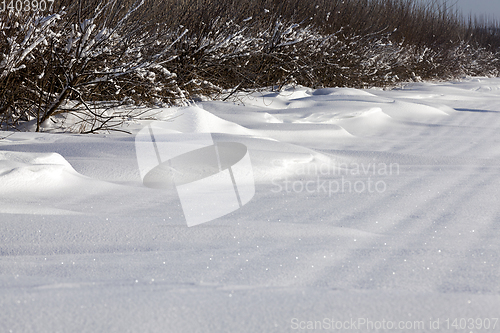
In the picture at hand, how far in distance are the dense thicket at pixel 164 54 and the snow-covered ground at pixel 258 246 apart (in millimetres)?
577

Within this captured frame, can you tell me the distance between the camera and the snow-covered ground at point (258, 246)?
0.91m

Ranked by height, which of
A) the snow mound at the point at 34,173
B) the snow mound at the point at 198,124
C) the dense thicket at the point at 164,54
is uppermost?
the dense thicket at the point at 164,54

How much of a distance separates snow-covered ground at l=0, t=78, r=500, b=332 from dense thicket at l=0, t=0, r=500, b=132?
58cm

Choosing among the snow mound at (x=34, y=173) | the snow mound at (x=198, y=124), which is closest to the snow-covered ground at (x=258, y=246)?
the snow mound at (x=34, y=173)

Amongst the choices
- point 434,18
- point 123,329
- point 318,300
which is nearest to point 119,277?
point 123,329

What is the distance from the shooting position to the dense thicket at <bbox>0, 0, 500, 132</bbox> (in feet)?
9.62

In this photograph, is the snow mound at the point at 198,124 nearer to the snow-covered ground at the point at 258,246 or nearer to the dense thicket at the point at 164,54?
the dense thicket at the point at 164,54

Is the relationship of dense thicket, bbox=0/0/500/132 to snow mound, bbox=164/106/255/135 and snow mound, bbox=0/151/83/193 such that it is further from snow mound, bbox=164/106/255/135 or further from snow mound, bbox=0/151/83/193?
snow mound, bbox=0/151/83/193

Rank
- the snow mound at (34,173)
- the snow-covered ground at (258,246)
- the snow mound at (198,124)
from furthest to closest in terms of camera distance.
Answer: the snow mound at (198,124), the snow mound at (34,173), the snow-covered ground at (258,246)

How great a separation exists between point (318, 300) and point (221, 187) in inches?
45.4

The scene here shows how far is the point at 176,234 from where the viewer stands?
1.37 meters

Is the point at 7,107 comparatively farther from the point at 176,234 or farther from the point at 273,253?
the point at 273,253

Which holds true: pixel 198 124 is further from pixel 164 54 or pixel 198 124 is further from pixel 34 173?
pixel 34 173

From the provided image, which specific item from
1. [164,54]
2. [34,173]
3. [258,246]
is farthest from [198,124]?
[258,246]
